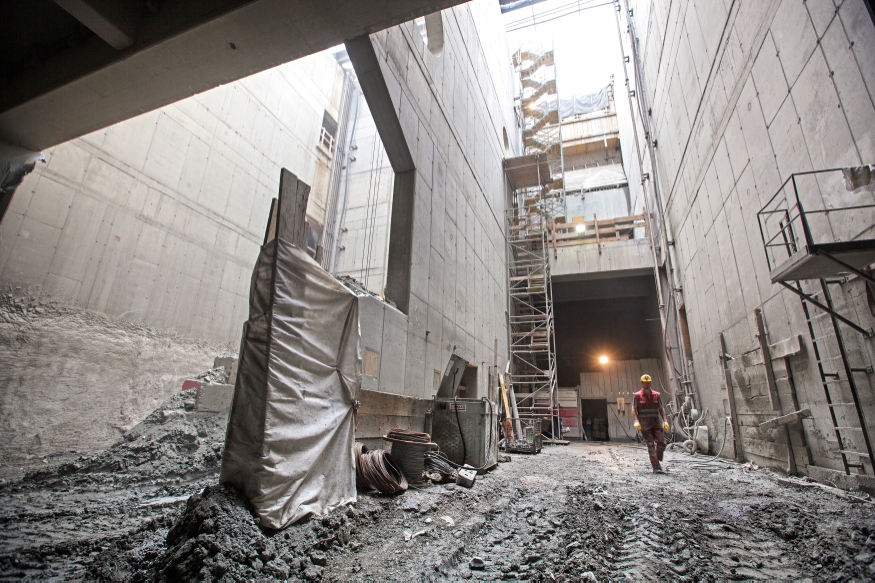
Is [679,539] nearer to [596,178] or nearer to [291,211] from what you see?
[291,211]

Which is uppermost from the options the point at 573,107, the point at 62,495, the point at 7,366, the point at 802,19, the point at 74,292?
the point at 573,107

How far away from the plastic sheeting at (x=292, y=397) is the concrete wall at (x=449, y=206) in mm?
2083

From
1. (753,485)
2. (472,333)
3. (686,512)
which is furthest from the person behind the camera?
(472,333)

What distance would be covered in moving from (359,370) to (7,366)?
556 centimetres

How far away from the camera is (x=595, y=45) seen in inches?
1170

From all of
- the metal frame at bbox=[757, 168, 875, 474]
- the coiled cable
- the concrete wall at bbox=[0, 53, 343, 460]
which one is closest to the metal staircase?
the concrete wall at bbox=[0, 53, 343, 460]

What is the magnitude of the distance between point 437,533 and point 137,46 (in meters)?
6.17

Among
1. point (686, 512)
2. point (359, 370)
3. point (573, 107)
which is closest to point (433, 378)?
point (359, 370)

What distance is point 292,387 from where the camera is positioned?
3.67m

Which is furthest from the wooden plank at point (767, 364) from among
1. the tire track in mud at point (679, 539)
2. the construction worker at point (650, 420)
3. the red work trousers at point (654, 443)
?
the tire track in mud at point (679, 539)

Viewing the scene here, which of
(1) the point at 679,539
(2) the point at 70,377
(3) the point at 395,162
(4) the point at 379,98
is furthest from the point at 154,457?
(4) the point at 379,98

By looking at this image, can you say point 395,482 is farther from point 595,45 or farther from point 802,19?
point 595,45

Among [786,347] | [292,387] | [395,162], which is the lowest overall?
[292,387]

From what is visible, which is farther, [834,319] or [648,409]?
[648,409]
